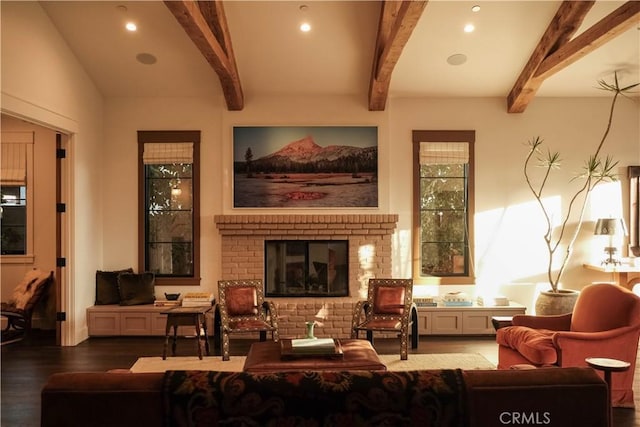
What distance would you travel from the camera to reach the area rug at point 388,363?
16.1 ft

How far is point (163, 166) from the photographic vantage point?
676cm

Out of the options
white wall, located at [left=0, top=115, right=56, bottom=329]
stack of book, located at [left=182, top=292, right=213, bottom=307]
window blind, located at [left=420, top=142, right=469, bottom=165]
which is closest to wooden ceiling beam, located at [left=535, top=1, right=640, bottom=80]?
window blind, located at [left=420, top=142, right=469, bottom=165]

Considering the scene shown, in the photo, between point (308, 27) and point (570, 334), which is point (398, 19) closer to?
point (308, 27)

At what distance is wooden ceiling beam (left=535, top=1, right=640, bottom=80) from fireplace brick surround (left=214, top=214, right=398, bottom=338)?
2.59 metres

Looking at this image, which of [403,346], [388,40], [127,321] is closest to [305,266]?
[403,346]

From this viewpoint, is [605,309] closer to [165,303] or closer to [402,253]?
[402,253]

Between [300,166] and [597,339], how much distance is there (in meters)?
4.09

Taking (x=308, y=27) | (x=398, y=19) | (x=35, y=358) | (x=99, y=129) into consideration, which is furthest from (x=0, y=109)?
(x=398, y=19)

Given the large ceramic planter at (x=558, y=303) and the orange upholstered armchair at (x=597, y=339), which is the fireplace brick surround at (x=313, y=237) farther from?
the orange upholstered armchair at (x=597, y=339)

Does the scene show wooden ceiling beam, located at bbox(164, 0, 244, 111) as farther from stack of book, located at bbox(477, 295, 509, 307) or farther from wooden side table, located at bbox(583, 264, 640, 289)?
wooden side table, located at bbox(583, 264, 640, 289)

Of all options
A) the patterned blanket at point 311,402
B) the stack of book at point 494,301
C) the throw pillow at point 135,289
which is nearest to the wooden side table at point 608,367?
the patterned blanket at point 311,402

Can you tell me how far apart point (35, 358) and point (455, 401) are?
5.11 meters

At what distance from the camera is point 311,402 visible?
1886mm

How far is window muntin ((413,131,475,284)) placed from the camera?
21.8 ft
